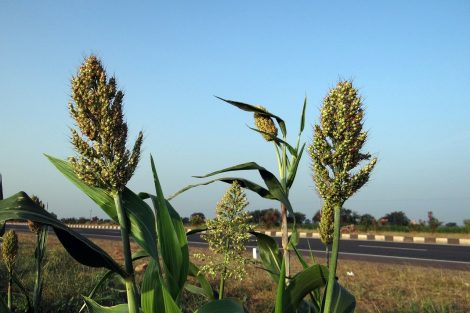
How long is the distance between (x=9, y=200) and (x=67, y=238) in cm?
30

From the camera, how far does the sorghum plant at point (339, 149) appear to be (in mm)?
1876

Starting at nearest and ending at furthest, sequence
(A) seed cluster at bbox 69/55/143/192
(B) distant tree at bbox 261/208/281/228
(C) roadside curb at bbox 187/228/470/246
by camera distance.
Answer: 1. (A) seed cluster at bbox 69/55/143/192
2. (C) roadside curb at bbox 187/228/470/246
3. (B) distant tree at bbox 261/208/281/228

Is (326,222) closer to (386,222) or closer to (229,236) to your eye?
(229,236)

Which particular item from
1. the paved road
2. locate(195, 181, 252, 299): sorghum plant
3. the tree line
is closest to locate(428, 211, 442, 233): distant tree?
the tree line

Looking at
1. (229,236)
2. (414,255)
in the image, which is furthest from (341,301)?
(414,255)

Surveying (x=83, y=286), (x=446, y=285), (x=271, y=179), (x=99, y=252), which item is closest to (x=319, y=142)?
(x=271, y=179)

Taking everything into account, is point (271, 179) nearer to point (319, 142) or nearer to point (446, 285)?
point (319, 142)

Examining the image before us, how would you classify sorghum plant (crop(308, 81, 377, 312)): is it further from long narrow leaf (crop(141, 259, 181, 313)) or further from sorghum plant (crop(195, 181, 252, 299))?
long narrow leaf (crop(141, 259, 181, 313))

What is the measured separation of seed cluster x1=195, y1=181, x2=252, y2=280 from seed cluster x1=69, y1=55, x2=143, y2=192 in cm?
54

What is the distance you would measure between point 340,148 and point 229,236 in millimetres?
669

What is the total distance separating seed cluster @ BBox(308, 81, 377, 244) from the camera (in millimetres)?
1876

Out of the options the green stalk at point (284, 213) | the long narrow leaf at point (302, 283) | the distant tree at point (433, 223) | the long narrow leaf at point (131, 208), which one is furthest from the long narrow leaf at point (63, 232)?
the distant tree at point (433, 223)

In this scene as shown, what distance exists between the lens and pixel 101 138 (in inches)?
71.5

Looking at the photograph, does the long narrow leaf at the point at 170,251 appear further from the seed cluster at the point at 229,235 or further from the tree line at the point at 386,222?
the tree line at the point at 386,222
